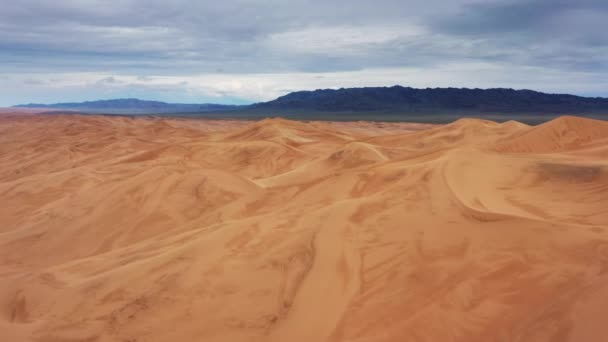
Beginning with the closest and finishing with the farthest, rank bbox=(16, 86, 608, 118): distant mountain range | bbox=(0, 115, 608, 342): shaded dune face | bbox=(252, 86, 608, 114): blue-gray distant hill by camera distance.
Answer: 1. bbox=(0, 115, 608, 342): shaded dune face
2. bbox=(16, 86, 608, 118): distant mountain range
3. bbox=(252, 86, 608, 114): blue-gray distant hill

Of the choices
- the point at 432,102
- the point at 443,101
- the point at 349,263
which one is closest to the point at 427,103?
the point at 432,102

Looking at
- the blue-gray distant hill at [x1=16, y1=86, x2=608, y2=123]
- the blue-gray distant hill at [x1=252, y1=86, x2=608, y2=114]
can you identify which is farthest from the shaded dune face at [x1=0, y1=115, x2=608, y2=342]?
the blue-gray distant hill at [x1=252, y1=86, x2=608, y2=114]

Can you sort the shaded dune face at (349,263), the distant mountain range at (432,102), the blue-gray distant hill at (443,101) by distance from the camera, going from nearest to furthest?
the shaded dune face at (349,263) < the distant mountain range at (432,102) < the blue-gray distant hill at (443,101)

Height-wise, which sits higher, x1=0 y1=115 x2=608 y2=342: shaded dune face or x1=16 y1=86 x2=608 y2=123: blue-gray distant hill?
x1=16 y1=86 x2=608 y2=123: blue-gray distant hill

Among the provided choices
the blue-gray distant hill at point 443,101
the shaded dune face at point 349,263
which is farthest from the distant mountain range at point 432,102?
the shaded dune face at point 349,263

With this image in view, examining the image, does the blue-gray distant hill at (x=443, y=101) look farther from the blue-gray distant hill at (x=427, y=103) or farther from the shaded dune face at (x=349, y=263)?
the shaded dune face at (x=349, y=263)

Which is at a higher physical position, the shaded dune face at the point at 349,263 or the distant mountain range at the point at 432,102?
the distant mountain range at the point at 432,102

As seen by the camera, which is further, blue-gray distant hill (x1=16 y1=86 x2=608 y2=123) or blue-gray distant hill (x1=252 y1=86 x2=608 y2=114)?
blue-gray distant hill (x1=252 y1=86 x2=608 y2=114)

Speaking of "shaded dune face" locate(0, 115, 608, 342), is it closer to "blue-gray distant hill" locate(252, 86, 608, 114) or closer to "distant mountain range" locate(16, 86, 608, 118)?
"distant mountain range" locate(16, 86, 608, 118)

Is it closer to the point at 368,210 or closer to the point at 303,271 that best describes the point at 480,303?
the point at 303,271
